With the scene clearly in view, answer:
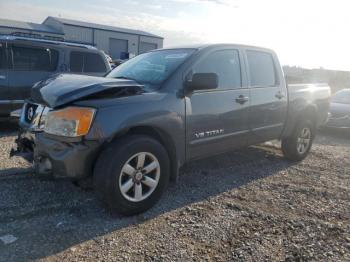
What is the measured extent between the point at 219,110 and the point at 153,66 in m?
0.99

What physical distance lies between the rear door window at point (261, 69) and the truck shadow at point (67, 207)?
1.35m

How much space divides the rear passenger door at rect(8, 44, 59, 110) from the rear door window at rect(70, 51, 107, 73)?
0.39 meters

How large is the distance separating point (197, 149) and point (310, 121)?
2940mm

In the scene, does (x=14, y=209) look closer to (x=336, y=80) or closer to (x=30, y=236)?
(x=30, y=236)

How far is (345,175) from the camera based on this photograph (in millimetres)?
5793

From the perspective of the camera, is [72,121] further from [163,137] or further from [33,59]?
[33,59]

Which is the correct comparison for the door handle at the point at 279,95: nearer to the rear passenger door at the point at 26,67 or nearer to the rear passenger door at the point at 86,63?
the rear passenger door at the point at 86,63

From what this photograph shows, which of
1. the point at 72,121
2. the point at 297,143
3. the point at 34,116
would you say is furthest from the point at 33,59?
the point at 297,143

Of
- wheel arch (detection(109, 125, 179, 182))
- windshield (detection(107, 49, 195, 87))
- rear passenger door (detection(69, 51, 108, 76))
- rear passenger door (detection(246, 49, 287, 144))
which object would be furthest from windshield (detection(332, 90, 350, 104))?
wheel arch (detection(109, 125, 179, 182))

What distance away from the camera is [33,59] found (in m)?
7.54

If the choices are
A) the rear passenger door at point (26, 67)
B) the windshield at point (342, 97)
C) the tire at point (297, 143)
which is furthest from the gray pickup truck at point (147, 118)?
the windshield at point (342, 97)

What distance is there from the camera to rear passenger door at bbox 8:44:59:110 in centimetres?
726

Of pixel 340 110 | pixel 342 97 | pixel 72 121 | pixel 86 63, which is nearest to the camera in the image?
pixel 72 121

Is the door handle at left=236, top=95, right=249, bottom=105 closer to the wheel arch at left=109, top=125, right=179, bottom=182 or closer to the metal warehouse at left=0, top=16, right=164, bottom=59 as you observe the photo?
the wheel arch at left=109, top=125, right=179, bottom=182
